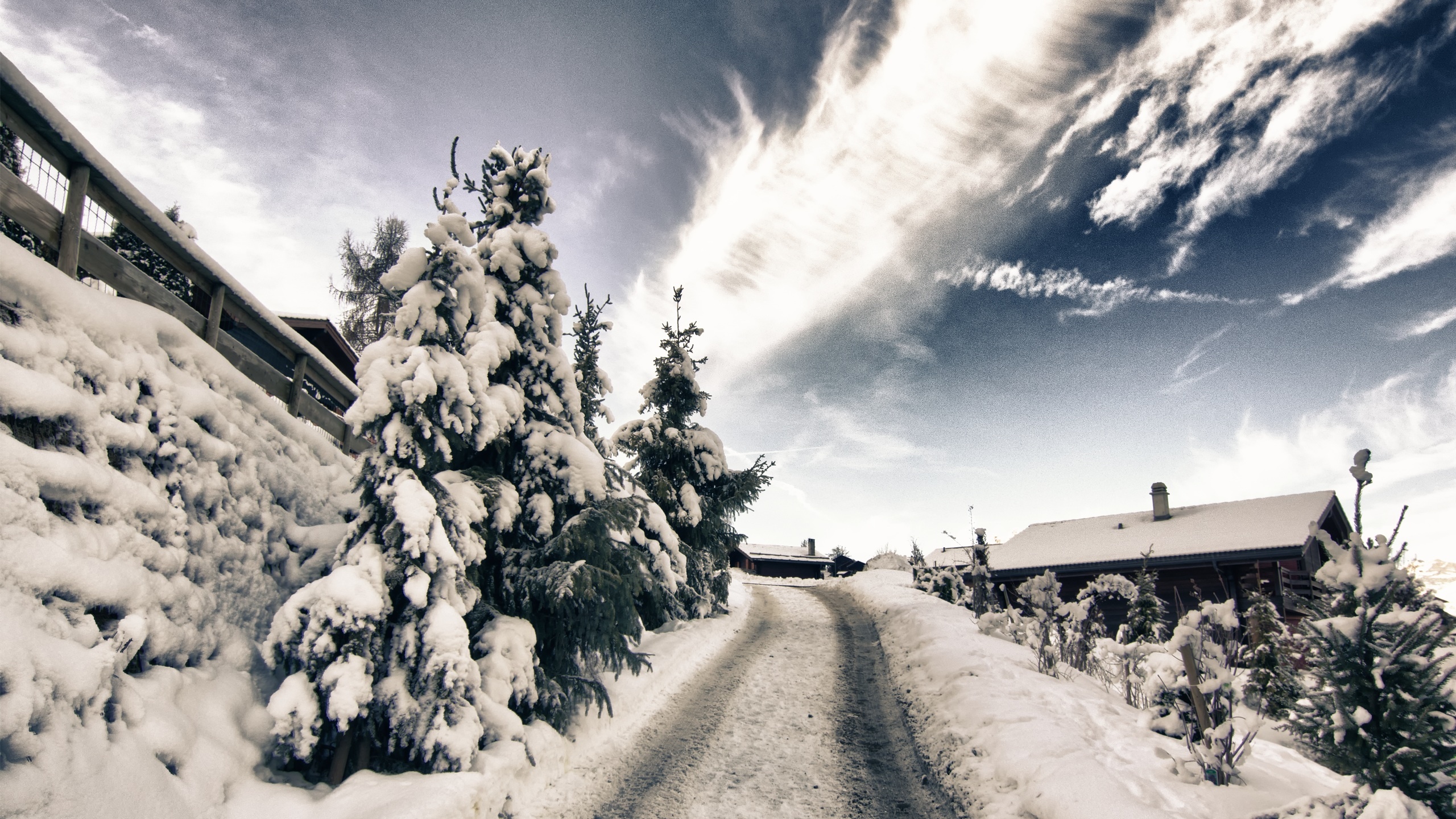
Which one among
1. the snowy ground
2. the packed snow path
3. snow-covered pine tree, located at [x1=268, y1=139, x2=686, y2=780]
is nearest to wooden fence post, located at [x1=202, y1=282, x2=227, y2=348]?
snow-covered pine tree, located at [x1=268, y1=139, x2=686, y2=780]

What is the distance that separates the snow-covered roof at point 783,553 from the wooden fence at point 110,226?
154ft

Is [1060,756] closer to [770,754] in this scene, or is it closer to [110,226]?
[770,754]

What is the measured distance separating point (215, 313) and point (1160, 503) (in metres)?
32.3

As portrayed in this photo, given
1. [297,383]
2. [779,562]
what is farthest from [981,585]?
[779,562]

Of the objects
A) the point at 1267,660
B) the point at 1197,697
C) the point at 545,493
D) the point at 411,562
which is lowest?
the point at 1267,660

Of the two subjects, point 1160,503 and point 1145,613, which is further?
point 1160,503

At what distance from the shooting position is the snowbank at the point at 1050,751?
5.31 meters

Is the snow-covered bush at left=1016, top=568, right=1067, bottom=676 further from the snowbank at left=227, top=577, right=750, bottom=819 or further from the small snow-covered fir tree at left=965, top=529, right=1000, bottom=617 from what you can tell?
the snowbank at left=227, top=577, right=750, bottom=819

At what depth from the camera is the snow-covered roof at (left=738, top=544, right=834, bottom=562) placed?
55.0 metres

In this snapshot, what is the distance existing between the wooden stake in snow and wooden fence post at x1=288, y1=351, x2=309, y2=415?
1080 cm

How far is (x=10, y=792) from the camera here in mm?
2732

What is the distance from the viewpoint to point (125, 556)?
413 cm

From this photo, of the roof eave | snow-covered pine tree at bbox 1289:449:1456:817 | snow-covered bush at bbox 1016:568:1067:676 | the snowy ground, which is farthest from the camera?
the roof eave

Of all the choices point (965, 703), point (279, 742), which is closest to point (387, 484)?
point (279, 742)
